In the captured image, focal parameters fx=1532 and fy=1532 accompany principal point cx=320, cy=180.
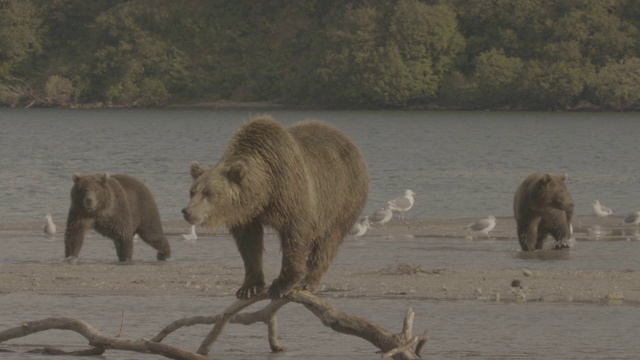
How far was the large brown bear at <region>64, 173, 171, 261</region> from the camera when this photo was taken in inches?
677

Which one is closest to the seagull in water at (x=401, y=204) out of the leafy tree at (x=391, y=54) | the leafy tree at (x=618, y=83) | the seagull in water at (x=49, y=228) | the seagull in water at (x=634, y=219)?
the seagull in water at (x=634, y=219)

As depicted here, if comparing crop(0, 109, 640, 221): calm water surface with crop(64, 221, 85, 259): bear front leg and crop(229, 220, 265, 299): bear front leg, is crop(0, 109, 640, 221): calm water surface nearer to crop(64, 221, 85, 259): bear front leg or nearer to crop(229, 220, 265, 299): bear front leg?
crop(64, 221, 85, 259): bear front leg

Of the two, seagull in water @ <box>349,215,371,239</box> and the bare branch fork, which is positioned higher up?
the bare branch fork

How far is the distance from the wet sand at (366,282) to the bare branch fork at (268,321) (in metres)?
4.16

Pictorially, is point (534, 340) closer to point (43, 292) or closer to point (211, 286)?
point (211, 286)

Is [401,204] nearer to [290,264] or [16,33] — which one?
[290,264]

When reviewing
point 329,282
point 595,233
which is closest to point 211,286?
point 329,282

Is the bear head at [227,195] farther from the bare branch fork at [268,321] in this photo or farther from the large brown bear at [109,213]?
the large brown bear at [109,213]

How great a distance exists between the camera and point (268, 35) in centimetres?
9906

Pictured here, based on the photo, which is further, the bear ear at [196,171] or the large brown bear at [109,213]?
the large brown bear at [109,213]

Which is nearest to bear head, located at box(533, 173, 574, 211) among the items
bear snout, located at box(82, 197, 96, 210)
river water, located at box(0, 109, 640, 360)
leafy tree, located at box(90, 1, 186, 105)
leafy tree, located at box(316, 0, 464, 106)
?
river water, located at box(0, 109, 640, 360)

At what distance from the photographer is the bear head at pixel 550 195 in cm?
1873

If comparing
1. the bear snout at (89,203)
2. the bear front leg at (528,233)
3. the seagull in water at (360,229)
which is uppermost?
the bear snout at (89,203)

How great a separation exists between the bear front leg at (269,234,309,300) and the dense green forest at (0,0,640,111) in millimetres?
74404
